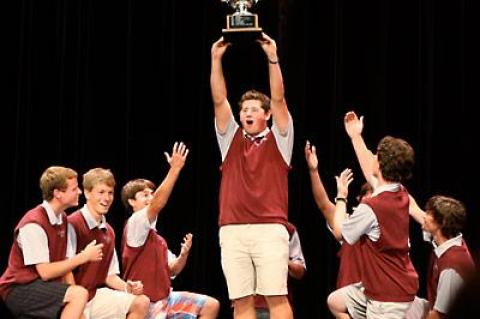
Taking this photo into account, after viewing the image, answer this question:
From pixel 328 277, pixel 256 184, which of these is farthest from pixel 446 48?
pixel 256 184

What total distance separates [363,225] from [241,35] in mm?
1191

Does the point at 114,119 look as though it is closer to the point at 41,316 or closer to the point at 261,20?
the point at 261,20

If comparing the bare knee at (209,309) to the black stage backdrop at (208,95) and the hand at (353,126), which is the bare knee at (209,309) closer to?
the black stage backdrop at (208,95)

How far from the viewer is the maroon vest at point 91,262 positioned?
4.27 metres

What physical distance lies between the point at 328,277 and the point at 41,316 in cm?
249

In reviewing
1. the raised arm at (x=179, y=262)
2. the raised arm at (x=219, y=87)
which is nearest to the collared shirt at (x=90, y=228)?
the raised arm at (x=179, y=262)

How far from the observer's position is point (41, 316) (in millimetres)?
3846

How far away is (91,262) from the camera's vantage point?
430cm

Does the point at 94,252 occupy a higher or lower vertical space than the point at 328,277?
higher

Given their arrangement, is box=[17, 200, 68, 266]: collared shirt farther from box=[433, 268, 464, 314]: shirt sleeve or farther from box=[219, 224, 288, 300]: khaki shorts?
box=[433, 268, 464, 314]: shirt sleeve

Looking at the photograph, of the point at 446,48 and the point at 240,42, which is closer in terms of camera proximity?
the point at 240,42

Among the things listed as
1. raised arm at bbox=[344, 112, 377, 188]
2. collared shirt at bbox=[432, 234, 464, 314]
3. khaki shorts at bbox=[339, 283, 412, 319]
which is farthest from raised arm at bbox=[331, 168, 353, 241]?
collared shirt at bbox=[432, 234, 464, 314]

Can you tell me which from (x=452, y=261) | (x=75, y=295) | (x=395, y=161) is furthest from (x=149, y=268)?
(x=452, y=261)

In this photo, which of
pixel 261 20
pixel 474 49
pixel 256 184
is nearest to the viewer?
pixel 256 184
